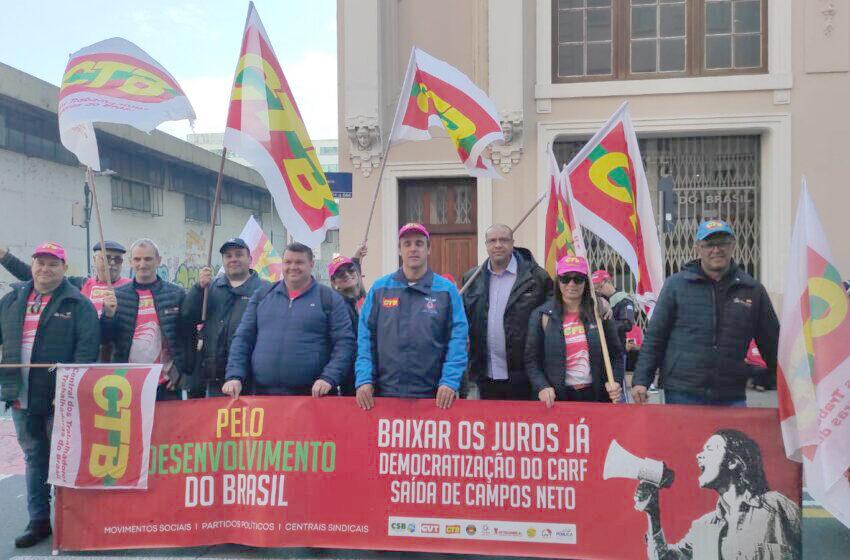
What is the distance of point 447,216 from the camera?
1198cm

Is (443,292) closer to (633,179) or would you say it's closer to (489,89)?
(633,179)

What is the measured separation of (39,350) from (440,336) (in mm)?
2635

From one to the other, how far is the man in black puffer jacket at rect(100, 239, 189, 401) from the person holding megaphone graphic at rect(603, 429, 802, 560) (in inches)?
125

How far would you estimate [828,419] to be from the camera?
3.94 m

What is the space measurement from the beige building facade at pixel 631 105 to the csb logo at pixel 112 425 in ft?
23.2

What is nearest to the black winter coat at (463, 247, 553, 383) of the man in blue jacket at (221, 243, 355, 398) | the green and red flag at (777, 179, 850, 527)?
the man in blue jacket at (221, 243, 355, 398)

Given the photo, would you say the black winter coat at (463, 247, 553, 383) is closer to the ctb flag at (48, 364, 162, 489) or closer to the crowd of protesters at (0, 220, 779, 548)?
the crowd of protesters at (0, 220, 779, 548)

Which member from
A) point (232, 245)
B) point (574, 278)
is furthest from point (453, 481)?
point (232, 245)

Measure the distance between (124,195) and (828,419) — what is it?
94.9 ft

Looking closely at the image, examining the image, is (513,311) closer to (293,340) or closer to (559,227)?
(559,227)

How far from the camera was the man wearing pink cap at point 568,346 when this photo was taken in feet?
15.4

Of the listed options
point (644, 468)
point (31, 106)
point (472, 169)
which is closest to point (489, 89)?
point (472, 169)

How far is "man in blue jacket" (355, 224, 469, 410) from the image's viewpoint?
449 cm

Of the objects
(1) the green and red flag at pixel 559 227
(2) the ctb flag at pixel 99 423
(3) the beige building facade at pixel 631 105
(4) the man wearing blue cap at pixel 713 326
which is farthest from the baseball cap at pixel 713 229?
(3) the beige building facade at pixel 631 105
